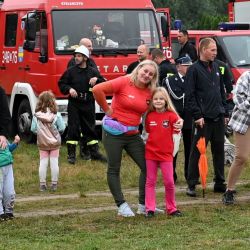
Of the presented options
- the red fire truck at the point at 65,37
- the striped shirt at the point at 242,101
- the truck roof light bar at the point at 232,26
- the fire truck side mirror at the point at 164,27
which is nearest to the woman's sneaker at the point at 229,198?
the striped shirt at the point at 242,101

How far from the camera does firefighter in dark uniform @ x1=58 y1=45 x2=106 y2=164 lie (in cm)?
1331

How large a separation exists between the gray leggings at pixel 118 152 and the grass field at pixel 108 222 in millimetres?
335

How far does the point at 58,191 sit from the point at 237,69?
7.24m

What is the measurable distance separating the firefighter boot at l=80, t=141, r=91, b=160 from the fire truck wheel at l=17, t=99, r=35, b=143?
2.08 metres

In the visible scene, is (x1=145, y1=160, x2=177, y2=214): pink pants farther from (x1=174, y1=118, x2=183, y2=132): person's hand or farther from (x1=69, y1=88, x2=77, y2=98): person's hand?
(x1=69, y1=88, x2=77, y2=98): person's hand

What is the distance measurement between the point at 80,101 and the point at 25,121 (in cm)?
269

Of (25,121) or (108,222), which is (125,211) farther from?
(25,121)

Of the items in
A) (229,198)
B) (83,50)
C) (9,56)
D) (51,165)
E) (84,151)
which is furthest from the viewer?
(9,56)

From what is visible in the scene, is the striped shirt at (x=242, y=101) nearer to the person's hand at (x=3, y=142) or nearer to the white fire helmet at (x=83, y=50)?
the person's hand at (x=3, y=142)

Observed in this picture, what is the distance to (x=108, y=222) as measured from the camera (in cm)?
871

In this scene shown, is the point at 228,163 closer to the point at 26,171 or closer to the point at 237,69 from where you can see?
the point at 26,171

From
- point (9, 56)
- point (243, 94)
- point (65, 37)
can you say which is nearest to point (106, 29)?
point (65, 37)

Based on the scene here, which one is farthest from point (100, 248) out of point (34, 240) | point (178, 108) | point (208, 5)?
point (208, 5)

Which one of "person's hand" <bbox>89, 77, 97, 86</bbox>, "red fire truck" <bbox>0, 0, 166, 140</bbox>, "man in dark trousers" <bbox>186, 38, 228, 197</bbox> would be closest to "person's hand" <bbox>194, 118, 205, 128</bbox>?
"man in dark trousers" <bbox>186, 38, 228, 197</bbox>
